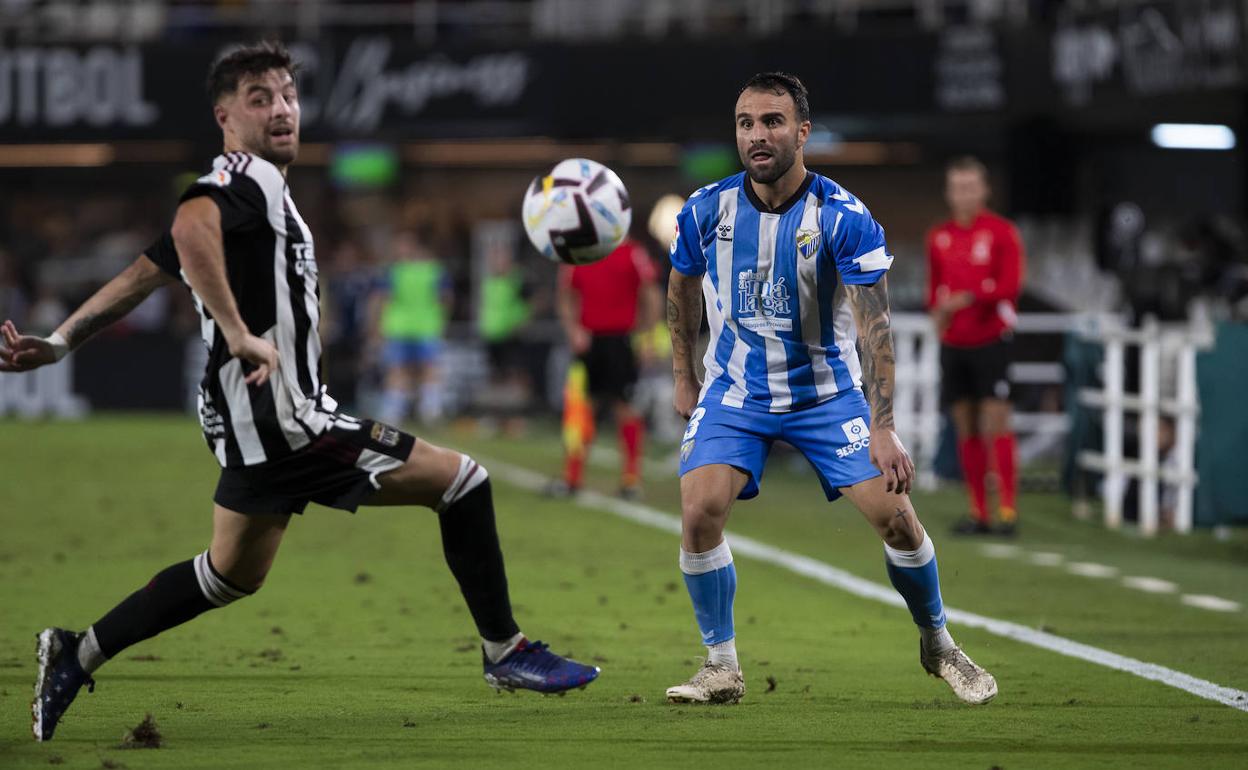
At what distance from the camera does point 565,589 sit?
408 inches

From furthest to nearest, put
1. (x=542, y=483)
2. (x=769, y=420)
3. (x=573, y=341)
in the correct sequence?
1. (x=542, y=483)
2. (x=573, y=341)
3. (x=769, y=420)

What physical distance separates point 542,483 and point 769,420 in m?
10.2

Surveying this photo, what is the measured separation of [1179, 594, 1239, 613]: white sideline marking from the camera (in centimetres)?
981

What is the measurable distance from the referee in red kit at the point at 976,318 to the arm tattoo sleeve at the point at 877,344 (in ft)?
20.5

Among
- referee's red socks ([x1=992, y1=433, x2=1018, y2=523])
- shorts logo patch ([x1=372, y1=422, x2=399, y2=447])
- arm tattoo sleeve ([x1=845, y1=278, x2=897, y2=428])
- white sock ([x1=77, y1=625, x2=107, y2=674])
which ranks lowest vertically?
referee's red socks ([x1=992, y1=433, x2=1018, y2=523])

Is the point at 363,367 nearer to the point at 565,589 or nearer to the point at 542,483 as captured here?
the point at 542,483

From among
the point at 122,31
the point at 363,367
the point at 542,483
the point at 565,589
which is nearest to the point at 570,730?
the point at 565,589

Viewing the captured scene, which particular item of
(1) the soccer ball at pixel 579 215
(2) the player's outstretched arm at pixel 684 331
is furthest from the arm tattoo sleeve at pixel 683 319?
(1) the soccer ball at pixel 579 215

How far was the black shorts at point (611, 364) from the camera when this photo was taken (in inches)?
594

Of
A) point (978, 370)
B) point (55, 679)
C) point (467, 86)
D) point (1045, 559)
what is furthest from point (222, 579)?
point (467, 86)

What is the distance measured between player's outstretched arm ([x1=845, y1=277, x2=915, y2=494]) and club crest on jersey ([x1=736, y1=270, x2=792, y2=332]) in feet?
0.74

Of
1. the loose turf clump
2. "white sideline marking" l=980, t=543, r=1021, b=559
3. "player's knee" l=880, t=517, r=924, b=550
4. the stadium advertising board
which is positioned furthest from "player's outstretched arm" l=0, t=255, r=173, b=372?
the stadium advertising board

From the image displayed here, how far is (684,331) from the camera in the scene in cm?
705

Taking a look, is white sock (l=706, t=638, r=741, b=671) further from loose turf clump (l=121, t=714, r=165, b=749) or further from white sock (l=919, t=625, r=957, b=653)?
loose turf clump (l=121, t=714, r=165, b=749)
